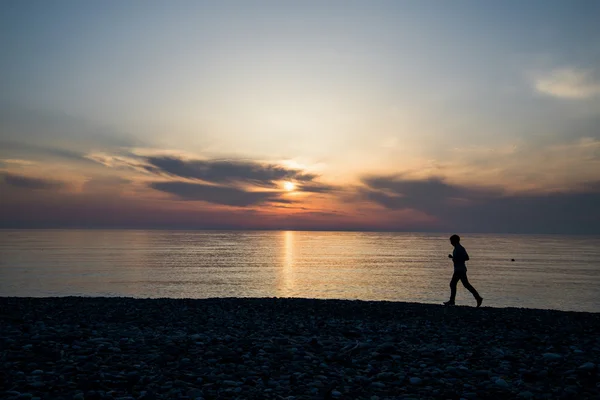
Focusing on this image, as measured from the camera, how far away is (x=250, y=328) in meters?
14.4

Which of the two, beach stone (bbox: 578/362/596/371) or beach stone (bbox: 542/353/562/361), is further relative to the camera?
beach stone (bbox: 542/353/562/361)

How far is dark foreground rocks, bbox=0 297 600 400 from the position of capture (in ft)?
27.0

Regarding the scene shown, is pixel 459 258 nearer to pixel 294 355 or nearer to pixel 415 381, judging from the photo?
pixel 294 355

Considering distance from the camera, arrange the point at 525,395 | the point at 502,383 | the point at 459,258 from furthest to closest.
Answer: the point at 459,258 < the point at 502,383 < the point at 525,395

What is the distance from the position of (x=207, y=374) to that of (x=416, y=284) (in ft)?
130

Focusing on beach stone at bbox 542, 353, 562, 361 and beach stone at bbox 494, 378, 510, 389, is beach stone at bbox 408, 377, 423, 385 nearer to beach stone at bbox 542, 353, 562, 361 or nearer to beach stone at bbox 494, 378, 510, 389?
beach stone at bbox 494, 378, 510, 389

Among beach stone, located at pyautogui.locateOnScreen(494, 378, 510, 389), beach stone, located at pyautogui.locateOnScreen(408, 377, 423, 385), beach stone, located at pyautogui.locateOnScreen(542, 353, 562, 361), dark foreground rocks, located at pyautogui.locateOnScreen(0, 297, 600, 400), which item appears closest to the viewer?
dark foreground rocks, located at pyautogui.locateOnScreen(0, 297, 600, 400)

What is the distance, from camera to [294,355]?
10586 mm

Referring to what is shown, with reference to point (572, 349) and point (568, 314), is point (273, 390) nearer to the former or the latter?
point (572, 349)

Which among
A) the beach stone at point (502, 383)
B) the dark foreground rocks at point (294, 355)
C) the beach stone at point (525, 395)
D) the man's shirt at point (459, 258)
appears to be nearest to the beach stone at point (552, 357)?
the dark foreground rocks at point (294, 355)

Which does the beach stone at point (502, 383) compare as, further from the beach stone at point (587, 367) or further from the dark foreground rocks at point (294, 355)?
the beach stone at point (587, 367)

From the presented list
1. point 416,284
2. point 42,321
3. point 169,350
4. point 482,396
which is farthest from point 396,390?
point 416,284

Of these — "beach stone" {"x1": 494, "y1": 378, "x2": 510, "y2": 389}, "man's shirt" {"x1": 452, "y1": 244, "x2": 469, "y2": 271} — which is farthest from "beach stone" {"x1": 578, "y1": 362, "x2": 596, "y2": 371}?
"man's shirt" {"x1": 452, "y1": 244, "x2": 469, "y2": 271}

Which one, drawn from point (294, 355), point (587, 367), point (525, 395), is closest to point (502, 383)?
point (525, 395)
